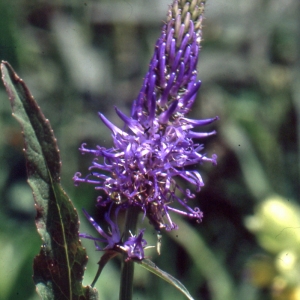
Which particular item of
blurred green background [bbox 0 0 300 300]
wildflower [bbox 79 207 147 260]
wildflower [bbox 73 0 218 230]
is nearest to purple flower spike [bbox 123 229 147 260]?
wildflower [bbox 79 207 147 260]

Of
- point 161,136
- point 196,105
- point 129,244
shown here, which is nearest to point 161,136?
point 161,136

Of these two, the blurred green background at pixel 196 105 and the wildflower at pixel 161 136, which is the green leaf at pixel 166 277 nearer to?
the wildflower at pixel 161 136

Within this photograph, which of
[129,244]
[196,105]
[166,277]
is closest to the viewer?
[166,277]

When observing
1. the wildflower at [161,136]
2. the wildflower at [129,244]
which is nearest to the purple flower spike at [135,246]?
the wildflower at [129,244]

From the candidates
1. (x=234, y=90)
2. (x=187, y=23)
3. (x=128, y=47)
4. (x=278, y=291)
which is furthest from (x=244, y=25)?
(x=187, y=23)

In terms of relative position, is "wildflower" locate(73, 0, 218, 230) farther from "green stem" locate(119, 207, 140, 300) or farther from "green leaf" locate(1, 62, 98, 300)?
"green leaf" locate(1, 62, 98, 300)

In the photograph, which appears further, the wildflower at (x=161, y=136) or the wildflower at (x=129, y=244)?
the wildflower at (x=161, y=136)

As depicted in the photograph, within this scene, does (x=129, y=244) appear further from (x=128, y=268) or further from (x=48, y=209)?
(x=48, y=209)
